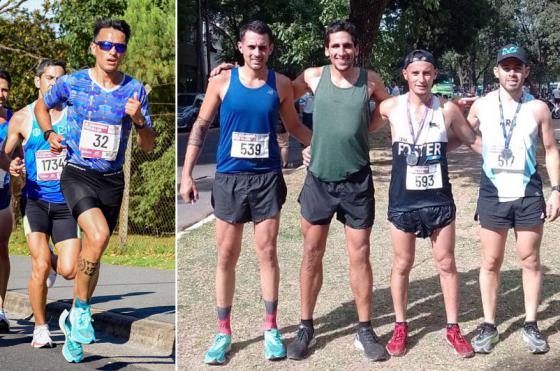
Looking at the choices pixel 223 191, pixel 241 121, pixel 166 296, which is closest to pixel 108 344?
pixel 166 296

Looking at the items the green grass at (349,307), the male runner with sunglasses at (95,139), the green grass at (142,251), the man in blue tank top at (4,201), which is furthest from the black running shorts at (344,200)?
the green grass at (142,251)

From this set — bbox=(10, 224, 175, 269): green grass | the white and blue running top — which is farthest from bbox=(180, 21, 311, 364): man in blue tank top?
bbox=(10, 224, 175, 269): green grass

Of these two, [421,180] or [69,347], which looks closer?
[421,180]

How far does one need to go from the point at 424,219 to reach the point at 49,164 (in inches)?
109

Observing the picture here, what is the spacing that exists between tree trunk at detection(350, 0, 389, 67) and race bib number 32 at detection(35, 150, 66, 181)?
8.13 meters

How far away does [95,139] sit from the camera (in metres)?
5.21

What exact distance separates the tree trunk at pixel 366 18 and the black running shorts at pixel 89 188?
857 cm

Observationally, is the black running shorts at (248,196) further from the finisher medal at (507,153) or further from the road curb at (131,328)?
the road curb at (131,328)

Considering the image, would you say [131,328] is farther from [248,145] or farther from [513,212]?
[513,212]

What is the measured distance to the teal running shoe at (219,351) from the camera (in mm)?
4871

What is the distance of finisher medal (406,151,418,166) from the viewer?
4812mm

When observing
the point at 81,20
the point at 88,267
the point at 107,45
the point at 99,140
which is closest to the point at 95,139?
the point at 99,140

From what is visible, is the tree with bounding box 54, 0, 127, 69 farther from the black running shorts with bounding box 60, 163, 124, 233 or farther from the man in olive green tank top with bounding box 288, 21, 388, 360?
the man in olive green tank top with bounding box 288, 21, 388, 360

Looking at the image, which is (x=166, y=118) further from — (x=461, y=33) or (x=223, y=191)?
(x=461, y=33)
